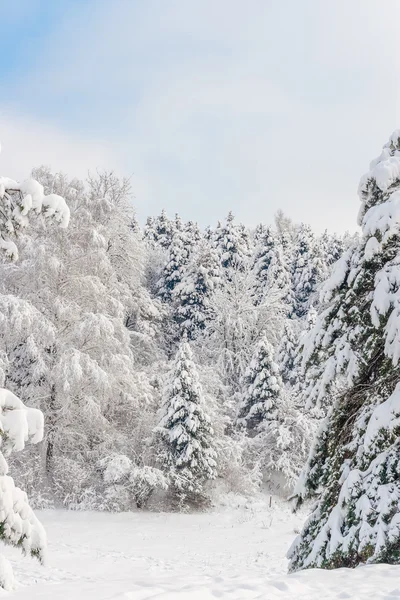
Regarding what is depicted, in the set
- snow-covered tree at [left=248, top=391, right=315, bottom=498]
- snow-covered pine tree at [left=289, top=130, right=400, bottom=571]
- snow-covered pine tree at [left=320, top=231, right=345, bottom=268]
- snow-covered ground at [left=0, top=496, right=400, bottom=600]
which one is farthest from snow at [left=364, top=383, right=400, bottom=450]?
snow-covered pine tree at [left=320, top=231, right=345, bottom=268]

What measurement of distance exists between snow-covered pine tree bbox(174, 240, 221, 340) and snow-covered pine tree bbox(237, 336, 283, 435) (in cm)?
829

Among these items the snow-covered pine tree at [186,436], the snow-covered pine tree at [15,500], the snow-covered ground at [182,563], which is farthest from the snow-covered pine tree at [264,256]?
the snow-covered pine tree at [15,500]

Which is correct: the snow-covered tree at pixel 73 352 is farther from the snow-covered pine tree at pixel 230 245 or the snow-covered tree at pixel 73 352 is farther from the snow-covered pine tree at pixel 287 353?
the snow-covered pine tree at pixel 230 245

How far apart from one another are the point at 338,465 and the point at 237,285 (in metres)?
24.8

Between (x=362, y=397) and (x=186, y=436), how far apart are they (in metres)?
12.1

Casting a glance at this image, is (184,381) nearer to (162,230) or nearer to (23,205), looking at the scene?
(23,205)

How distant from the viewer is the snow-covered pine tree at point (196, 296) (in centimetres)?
3238

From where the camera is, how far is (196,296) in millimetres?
32969

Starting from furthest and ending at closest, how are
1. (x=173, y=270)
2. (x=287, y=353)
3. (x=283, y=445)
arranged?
(x=173, y=270), (x=287, y=353), (x=283, y=445)

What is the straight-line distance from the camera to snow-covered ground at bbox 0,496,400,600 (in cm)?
457

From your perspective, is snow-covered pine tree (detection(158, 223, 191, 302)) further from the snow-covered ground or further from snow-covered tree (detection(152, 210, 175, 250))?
the snow-covered ground

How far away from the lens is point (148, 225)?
51.6m

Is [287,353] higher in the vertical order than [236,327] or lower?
lower

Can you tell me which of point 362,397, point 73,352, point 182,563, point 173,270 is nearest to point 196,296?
point 173,270
